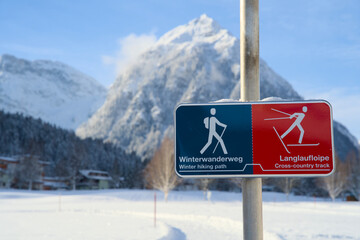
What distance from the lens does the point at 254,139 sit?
208 centimetres

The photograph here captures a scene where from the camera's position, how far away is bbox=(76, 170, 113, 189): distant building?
8581 centimetres

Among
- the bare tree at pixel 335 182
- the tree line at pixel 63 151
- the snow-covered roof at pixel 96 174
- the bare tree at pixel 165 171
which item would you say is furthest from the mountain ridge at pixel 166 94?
the bare tree at pixel 165 171

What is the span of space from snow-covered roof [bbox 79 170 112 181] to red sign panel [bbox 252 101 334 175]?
8785 cm

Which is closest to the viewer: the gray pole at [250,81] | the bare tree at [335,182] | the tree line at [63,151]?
the gray pole at [250,81]

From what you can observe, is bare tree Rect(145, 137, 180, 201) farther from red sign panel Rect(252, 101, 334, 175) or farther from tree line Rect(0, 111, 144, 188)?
red sign panel Rect(252, 101, 334, 175)

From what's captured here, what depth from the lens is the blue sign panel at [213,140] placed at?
2.05 m

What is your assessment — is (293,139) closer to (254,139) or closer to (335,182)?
(254,139)

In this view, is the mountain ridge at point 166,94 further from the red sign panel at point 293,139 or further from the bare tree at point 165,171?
the red sign panel at point 293,139

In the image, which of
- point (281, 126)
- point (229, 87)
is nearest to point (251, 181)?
point (281, 126)

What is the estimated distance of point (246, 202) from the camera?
202 centimetres

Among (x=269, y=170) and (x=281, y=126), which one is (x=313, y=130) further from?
(x=269, y=170)

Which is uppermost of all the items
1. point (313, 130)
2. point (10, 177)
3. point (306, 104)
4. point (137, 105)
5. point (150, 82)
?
point (150, 82)

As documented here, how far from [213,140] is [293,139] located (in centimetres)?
48

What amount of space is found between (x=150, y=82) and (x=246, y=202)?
19497 centimetres
